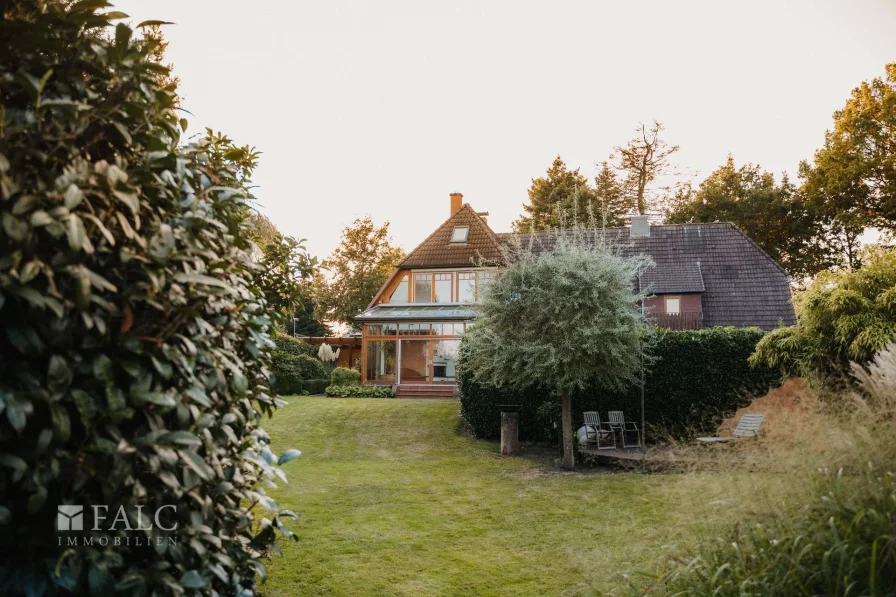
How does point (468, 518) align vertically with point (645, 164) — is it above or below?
below

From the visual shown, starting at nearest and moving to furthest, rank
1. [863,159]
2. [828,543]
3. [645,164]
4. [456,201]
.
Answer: [828,543] < [863,159] < [456,201] < [645,164]

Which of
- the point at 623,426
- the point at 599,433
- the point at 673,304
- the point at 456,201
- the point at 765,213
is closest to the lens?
the point at 599,433

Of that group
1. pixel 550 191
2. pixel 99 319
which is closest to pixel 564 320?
pixel 99 319

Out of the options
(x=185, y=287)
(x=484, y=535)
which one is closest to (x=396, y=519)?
(x=484, y=535)

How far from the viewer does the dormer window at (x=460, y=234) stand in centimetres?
2673

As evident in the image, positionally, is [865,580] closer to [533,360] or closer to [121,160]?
[121,160]

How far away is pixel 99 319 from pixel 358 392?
21757 millimetres

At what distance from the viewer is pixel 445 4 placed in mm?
9422

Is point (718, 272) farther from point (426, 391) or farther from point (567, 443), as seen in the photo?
point (567, 443)

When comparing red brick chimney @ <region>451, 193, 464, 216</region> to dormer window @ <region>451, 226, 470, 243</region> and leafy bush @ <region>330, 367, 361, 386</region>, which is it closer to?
dormer window @ <region>451, 226, 470, 243</region>

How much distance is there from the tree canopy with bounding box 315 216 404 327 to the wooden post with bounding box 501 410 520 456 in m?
22.6

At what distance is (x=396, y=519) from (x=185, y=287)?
6330 millimetres

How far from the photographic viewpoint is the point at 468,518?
8.12m

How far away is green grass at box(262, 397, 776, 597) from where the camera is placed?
4.89 m
